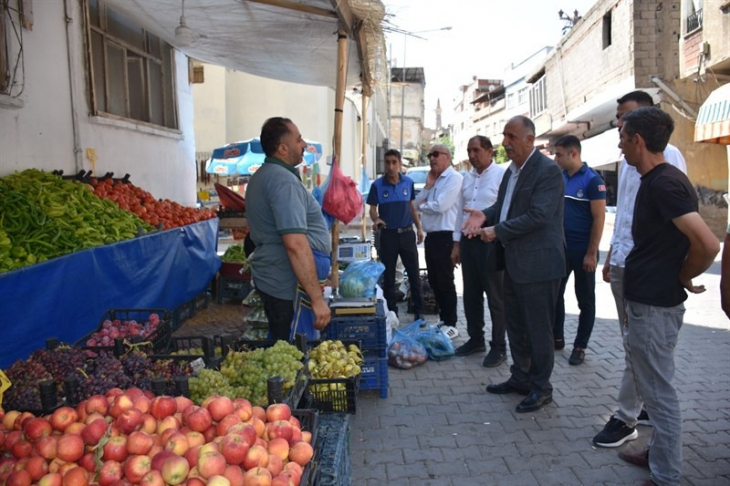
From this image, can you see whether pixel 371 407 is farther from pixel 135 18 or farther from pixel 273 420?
pixel 135 18

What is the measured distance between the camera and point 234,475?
166 centimetres

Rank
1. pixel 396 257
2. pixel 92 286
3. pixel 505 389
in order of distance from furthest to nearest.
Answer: pixel 396 257
pixel 92 286
pixel 505 389

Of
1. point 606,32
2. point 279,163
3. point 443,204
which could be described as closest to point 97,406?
point 279,163

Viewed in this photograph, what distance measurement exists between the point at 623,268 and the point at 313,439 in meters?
2.66

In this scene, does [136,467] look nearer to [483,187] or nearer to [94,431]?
[94,431]

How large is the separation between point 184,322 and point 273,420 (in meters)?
5.33

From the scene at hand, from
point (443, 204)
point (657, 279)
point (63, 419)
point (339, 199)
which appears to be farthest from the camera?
point (443, 204)

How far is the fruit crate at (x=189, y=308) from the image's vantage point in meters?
6.21

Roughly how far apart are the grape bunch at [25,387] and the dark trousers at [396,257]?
4.34 metres

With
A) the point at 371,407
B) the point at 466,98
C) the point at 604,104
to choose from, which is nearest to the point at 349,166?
the point at 604,104

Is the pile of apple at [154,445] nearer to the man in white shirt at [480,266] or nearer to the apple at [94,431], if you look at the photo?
the apple at [94,431]

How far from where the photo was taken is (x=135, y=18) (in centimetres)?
720

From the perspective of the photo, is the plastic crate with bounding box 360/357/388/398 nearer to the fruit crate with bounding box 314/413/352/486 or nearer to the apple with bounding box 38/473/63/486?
the fruit crate with bounding box 314/413/352/486

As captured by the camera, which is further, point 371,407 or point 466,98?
point 466,98
